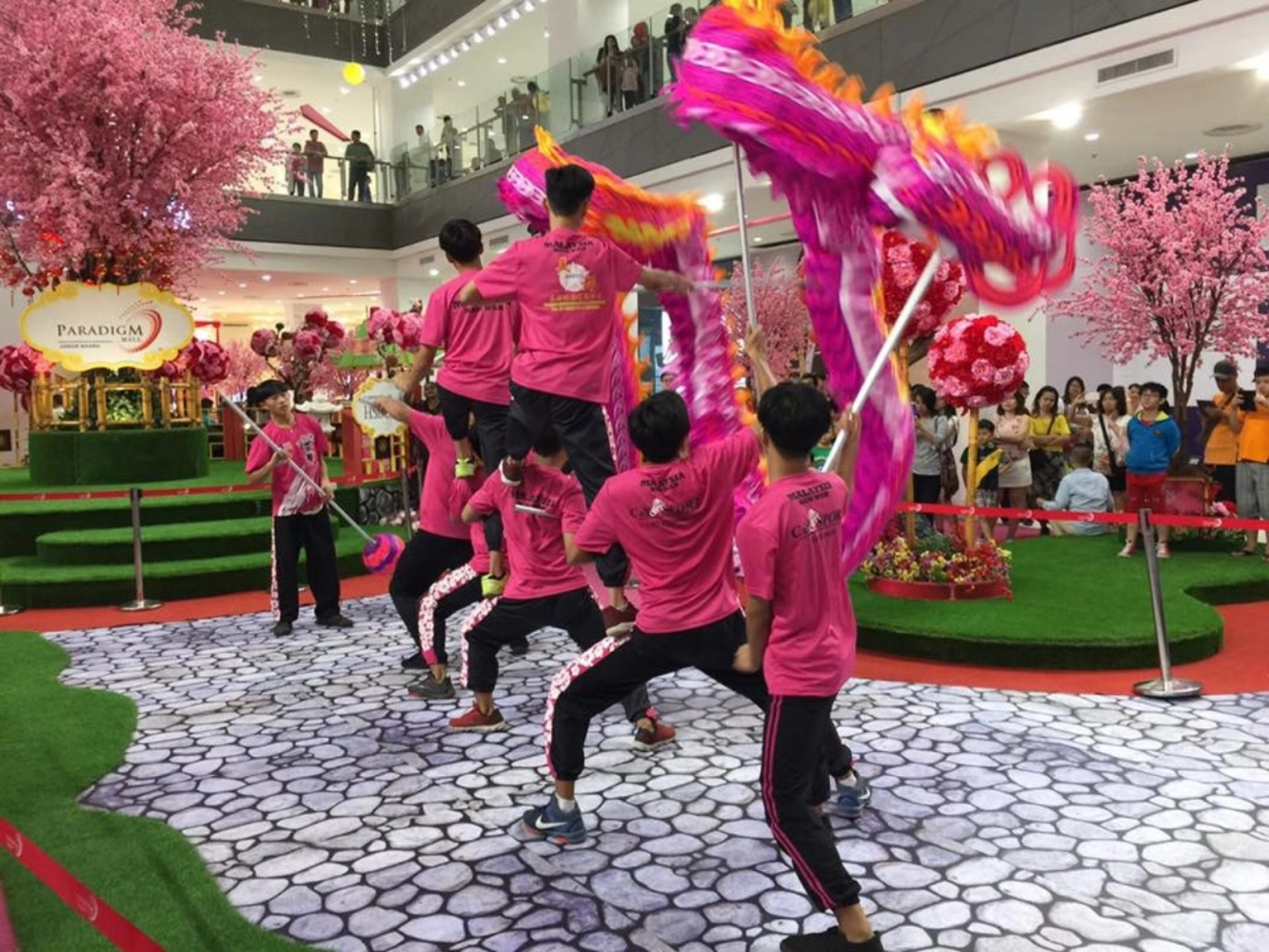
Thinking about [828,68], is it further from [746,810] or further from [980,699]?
[980,699]

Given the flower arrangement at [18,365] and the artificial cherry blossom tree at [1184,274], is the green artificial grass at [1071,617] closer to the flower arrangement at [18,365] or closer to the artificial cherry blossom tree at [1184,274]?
the artificial cherry blossom tree at [1184,274]

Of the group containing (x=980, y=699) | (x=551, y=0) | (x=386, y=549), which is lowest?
(x=980, y=699)

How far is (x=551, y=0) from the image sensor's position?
15406 millimetres

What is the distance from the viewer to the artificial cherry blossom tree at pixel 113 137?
8664mm

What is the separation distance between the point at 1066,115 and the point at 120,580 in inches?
320

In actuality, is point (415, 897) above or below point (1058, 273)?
below

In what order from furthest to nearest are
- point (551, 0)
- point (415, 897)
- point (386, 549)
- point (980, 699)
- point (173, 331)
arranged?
point (551, 0) → point (173, 331) → point (386, 549) → point (980, 699) → point (415, 897)

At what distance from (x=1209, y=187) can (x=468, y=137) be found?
1201cm

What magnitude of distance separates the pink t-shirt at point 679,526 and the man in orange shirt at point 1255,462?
614cm

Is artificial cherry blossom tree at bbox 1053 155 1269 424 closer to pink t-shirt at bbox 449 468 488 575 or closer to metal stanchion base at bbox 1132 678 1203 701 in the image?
metal stanchion base at bbox 1132 678 1203 701

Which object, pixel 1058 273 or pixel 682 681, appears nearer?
pixel 1058 273

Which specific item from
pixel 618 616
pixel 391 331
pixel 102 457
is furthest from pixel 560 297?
pixel 102 457

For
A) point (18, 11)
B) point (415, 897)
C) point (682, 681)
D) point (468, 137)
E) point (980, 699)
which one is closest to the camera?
point (415, 897)

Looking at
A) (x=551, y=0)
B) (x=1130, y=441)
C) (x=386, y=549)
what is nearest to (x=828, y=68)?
(x=386, y=549)
